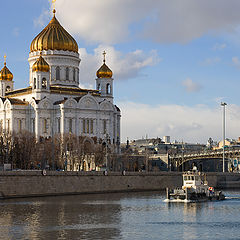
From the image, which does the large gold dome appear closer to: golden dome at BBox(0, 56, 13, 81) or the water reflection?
golden dome at BBox(0, 56, 13, 81)

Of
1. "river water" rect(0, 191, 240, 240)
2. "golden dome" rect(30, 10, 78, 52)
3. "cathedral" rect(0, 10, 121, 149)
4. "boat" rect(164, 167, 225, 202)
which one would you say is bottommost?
"river water" rect(0, 191, 240, 240)

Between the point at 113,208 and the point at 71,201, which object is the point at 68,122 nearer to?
the point at 71,201

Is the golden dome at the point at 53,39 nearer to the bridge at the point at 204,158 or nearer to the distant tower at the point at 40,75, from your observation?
the distant tower at the point at 40,75

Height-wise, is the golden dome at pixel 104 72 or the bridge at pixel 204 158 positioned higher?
the golden dome at pixel 104 72

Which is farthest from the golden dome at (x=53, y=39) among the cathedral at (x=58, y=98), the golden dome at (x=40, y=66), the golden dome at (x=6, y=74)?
the golden dome at (x=6, y=74)

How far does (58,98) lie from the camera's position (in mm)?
122188

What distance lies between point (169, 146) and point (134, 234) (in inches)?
5090

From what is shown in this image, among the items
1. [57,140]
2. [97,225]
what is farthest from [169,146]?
[97,225]

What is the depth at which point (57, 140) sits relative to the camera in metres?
108

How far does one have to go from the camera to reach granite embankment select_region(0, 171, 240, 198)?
7324 cm

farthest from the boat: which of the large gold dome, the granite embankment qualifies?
the large gold dome

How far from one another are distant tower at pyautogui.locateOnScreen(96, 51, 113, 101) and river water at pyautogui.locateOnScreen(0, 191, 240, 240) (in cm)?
5621

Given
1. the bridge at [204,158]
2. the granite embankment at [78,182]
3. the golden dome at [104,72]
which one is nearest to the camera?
the granite embankment at [78,182]

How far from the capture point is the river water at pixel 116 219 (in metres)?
45.7
